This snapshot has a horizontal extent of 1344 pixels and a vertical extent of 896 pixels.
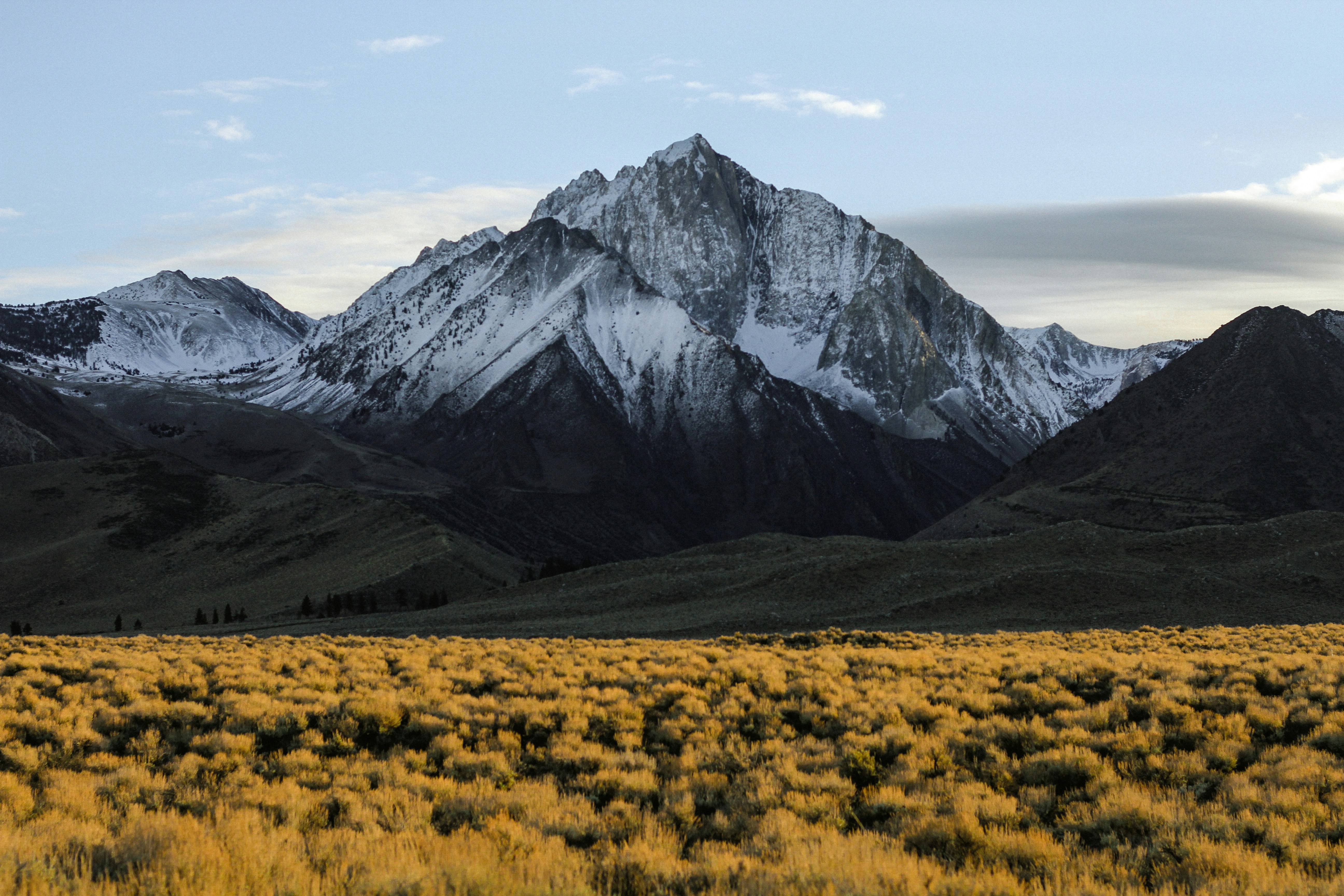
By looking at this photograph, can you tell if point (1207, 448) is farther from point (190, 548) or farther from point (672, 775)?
point (672, 775)

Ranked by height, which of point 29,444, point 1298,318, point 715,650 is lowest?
point 715,650

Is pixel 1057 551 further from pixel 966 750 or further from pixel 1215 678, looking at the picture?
pixel 966 750

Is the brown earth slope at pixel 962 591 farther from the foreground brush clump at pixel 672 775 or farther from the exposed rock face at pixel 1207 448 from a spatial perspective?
the exposed rock face at pixel 1207 448

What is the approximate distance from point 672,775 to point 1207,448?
159393 millimetres

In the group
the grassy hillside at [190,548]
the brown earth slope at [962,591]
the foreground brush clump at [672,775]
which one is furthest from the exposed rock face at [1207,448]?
the foreground brush clump at [672,775]

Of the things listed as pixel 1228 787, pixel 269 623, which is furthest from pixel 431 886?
pixel 269 623

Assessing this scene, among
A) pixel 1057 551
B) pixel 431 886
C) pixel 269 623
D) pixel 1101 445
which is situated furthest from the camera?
pixel 1101 445

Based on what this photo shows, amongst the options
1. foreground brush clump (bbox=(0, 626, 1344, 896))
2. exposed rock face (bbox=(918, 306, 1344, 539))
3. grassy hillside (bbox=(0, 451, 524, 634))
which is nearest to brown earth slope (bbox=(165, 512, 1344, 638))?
grassy hillside (bbox=(0, 451, 524, 634))

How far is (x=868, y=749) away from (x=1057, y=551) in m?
65.9

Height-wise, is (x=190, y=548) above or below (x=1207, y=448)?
below

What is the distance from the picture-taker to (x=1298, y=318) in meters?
175

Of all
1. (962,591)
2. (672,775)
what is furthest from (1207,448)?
(672,775)

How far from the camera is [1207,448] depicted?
151 meters

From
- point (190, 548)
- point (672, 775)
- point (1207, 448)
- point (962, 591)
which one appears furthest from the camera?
point (1207, 448)
